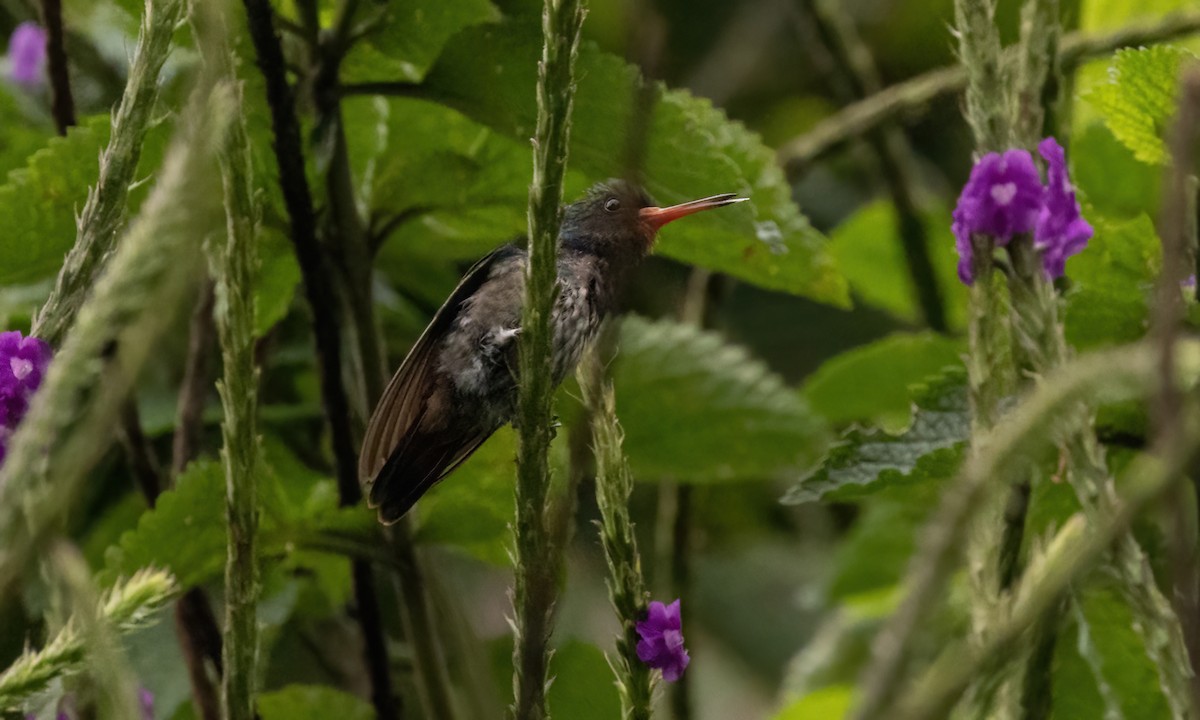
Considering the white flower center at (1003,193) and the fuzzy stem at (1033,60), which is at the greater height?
the fuzzy stem at (1033,60)

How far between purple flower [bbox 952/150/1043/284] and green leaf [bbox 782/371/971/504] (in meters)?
0.17

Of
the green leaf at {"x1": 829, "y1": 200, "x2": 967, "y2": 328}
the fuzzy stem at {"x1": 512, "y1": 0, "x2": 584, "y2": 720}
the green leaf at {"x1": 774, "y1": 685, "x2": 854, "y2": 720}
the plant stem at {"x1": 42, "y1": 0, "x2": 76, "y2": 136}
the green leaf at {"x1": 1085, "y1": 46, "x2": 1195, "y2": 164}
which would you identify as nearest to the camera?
the fuzzy stem at {"x1": 512, "y1": 0, "x2": 584, "y2": 720}

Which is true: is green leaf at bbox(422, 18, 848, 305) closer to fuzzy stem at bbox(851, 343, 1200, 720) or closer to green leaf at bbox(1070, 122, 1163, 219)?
green leaf at bbox(1070, 122, 1163, 219)

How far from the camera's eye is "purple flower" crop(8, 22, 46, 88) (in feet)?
6.17

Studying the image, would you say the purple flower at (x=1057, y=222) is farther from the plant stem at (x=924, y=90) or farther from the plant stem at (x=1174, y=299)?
the plant stem at (x=924, y=90)

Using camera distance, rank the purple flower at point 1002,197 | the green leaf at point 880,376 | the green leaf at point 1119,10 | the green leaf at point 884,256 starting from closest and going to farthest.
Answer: the purple flower at point 1002,197 → the green leaf at point 880,376 → the green leaf at point 1119,10 → the green leaf at point 884,256

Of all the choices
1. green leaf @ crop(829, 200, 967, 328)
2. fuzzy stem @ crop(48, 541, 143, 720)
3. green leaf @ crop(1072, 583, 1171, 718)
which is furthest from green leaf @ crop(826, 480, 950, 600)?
fuzzy stem @ crop(48, 541, 143, 720)

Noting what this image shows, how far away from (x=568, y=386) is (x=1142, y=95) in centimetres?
71

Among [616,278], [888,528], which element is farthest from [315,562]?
[888,528]

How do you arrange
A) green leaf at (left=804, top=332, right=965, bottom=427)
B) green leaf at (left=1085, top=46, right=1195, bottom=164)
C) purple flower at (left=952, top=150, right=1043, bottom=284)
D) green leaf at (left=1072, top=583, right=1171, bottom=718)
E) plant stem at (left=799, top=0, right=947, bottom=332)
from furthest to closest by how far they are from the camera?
plant stem at (left=799, top=0, right=947, bottom=332) → green leaf at (left=804, top=332, right=965, bottom=427) → green leaf at (left=1072, top=583, right=1171, bottom=718) → green leaf at (left=1085, top=46, right=1195, bottom=164) → purple flower at (left=952, top=150, right=1043, bottom=284)

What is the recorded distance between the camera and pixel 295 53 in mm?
1337

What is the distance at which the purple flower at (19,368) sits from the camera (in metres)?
0.84

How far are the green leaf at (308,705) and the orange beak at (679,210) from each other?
1.78 ft

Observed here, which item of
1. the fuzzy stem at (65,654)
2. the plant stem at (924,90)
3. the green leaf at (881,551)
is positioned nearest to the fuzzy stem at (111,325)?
the fuzzy stem at (65,654)
